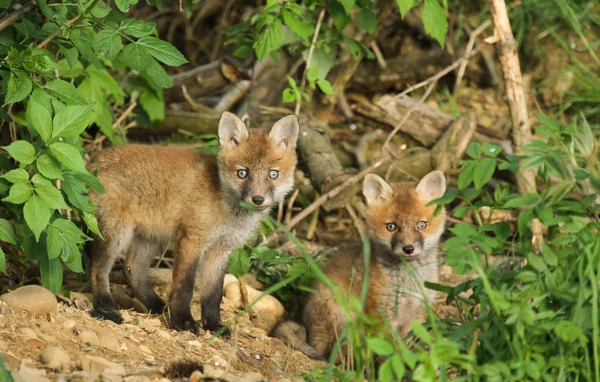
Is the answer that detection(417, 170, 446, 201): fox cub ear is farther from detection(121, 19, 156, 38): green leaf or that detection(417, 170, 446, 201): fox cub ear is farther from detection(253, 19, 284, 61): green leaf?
detection(121, 19, 156, 38): green leaf

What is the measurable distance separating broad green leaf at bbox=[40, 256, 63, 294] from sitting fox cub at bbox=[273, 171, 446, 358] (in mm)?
1498

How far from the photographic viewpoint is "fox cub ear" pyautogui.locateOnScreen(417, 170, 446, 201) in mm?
5324

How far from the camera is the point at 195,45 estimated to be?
8.86 m

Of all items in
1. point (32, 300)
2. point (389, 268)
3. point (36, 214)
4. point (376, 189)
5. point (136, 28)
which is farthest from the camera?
point (376, 189)

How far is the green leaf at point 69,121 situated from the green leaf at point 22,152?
16 centimetres

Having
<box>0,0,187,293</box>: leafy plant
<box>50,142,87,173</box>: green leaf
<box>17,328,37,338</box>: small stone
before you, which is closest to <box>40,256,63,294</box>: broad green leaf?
<box>0,0,187,293</box>: leafy plant

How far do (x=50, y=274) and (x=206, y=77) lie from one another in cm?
365

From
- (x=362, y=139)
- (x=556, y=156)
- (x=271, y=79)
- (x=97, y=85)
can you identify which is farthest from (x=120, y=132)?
(x=556, y=156)

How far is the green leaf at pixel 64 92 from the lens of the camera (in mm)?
4262

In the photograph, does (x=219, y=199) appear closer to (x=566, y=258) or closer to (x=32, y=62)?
(x=32, y=62)

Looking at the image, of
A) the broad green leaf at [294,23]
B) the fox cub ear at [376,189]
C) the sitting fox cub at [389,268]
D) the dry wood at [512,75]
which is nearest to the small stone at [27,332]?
the sitting fox cub at [389,268]

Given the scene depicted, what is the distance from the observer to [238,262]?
5574mm

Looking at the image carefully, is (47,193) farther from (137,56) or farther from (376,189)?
(376,189)

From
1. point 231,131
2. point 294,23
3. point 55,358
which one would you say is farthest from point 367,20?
point 55,358
